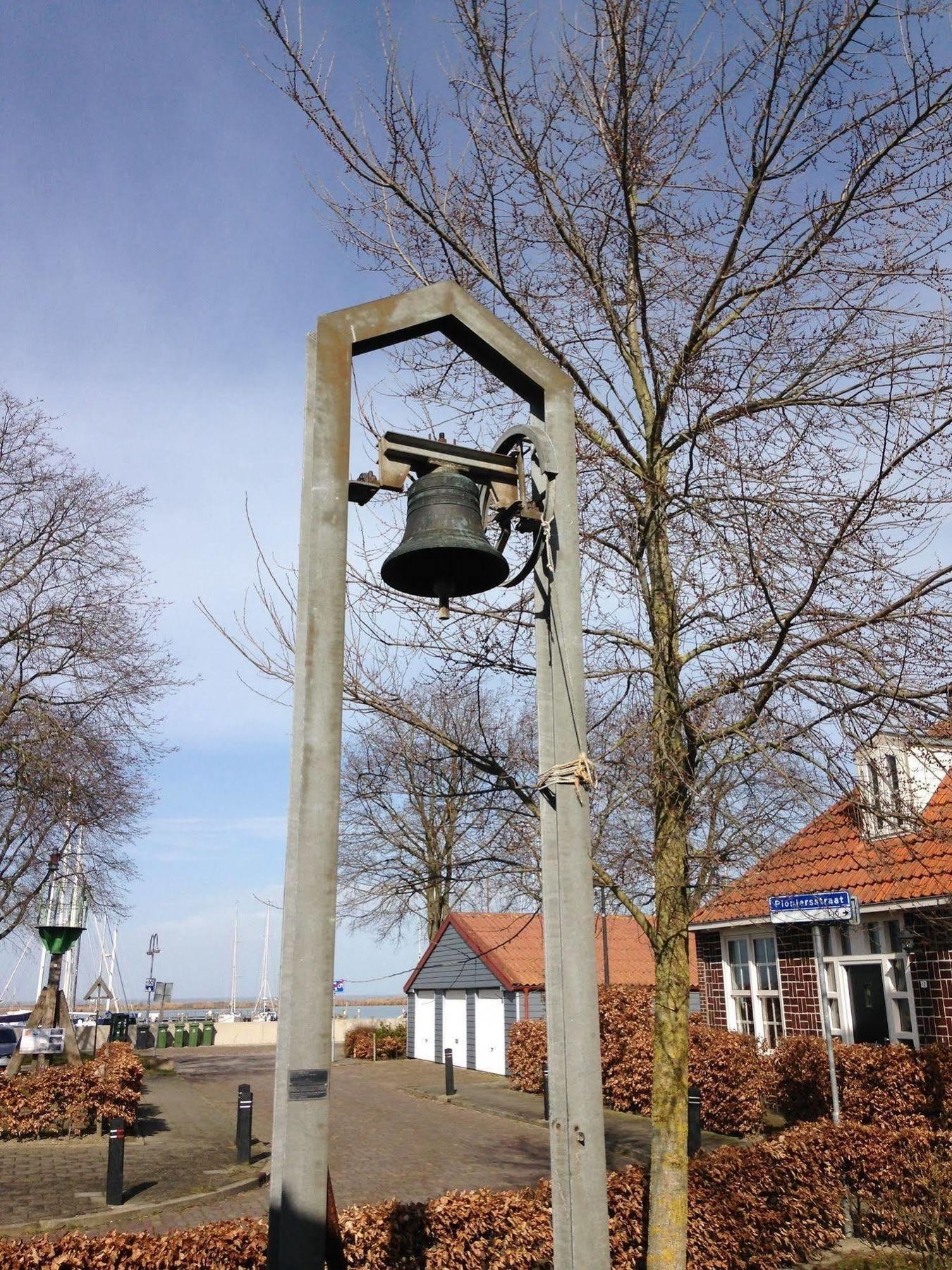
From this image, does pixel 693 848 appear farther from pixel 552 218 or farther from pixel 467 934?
pixel 467 934

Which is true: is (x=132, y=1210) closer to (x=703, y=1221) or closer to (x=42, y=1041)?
(x=703, y=1221)

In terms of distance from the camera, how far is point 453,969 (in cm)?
3111

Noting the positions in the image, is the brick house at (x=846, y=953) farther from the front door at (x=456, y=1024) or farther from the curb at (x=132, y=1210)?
the front door at (x=456, y=1024)

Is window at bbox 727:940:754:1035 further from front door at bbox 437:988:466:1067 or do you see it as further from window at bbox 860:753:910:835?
front door at bbox 437:988:466:1067

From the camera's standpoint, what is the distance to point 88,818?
74.8ft

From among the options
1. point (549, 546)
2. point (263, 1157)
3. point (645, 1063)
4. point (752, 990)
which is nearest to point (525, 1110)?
point (645, 1063)

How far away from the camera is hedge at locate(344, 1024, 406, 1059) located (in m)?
36.1

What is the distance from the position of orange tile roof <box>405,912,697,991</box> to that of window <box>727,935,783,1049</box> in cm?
826

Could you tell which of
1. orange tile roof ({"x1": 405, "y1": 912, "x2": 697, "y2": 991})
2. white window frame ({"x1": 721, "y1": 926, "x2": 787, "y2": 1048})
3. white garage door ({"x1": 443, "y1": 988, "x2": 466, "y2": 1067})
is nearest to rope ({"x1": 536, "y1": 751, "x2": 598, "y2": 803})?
white window frame ({"x1": 721, "y1": 926, "x2": 787, "y2": 1048})

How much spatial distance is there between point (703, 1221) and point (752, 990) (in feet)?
36.4

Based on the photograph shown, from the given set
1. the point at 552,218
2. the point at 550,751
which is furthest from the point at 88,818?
the point at 550,751

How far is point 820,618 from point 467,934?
994 inches

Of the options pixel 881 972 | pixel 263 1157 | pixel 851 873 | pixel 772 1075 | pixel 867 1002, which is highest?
pixel 851 873

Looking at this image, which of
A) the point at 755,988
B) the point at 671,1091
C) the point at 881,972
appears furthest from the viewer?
the point at 755,988
